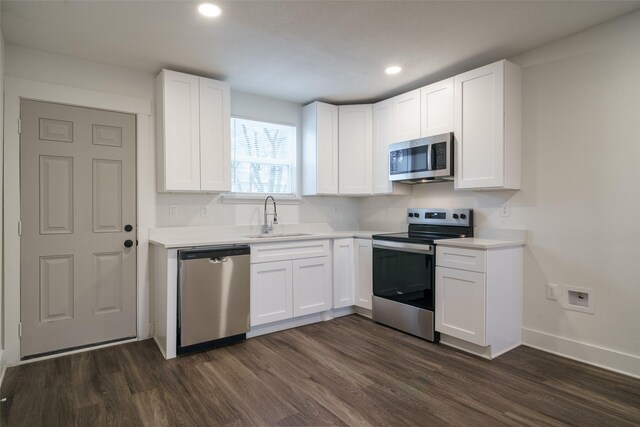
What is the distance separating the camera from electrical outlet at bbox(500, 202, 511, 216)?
3053 mm

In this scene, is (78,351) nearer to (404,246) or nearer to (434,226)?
(404,246)

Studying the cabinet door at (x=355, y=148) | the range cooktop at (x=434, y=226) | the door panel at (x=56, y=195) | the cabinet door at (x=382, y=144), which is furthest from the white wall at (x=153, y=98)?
the range cooktop at (x=434, y=226)

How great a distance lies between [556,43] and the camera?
108 inches

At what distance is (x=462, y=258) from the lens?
2.80 m

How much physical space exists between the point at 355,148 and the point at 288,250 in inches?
59.3

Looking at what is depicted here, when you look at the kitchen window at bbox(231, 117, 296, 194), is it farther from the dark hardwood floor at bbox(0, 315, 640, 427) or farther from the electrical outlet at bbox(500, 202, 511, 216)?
the electrical outlet at bbox(500, 202, 511, 216)

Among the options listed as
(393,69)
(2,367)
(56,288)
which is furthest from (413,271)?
(2,367)

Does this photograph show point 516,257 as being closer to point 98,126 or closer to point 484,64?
point 484,64

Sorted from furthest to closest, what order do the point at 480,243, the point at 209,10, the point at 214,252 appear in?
the point at 214,252 < the point at 480,243 < the point at 209,10

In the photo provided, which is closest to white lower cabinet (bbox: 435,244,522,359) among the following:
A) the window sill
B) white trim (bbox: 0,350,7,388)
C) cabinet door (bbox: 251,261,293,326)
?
cabinet door (bbox: 251,261,293,326)

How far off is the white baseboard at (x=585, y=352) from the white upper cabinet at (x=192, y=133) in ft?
9.81

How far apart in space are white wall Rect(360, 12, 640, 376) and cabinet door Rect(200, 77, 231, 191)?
2.54m

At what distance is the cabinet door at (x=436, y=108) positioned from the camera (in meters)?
3.20

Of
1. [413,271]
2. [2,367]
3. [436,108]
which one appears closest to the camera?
[2,367]
